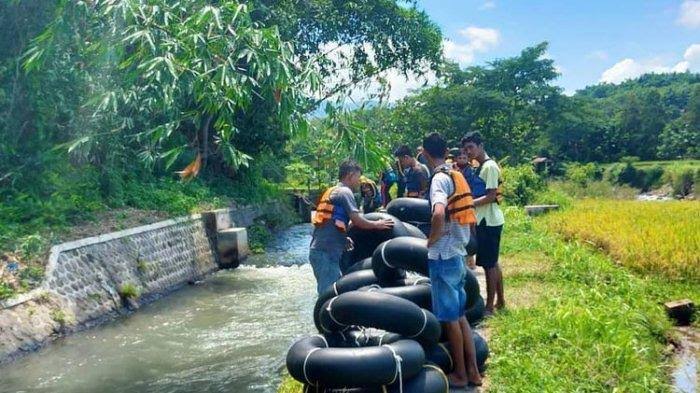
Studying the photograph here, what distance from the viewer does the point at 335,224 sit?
5.54m

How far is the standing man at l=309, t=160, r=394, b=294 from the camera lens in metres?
5.41

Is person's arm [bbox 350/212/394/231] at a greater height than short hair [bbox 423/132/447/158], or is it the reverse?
short hair [bbox 423/132/447/158]

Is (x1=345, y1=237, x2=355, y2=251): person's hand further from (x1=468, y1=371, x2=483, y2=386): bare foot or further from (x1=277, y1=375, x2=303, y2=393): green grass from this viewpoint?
(x1=468, y1=371, x2=483, y2=386): bare foot

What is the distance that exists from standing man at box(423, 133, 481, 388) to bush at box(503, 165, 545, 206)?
13.4 meters

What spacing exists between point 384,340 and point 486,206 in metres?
2.06

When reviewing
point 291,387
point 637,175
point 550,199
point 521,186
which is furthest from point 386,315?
point 637,175

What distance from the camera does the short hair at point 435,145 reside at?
4281mm

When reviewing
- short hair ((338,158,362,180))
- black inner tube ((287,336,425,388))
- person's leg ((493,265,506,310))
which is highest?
short hair ((338,158,362,180))

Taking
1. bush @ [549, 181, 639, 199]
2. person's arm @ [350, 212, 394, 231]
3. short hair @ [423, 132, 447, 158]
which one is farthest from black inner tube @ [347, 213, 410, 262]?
bush @ [549, 181, 639, 199]

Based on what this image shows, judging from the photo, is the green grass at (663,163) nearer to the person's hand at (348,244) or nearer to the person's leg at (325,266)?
the person's hand at (348,244)

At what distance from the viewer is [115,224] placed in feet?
34.6

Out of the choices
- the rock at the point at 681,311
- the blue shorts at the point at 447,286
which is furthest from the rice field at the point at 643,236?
the blue shorts at the point at 447,286

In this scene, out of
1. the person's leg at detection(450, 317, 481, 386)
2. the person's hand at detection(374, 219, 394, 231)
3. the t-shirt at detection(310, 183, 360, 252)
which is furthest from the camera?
the person's hand at detection(374, 219, 394, 231)

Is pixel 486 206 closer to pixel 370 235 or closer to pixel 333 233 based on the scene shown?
pixel 370 235
